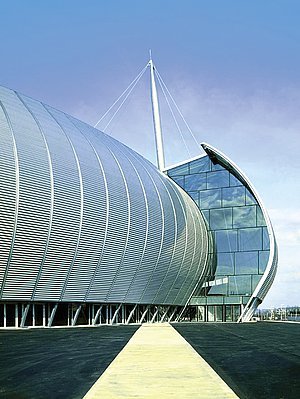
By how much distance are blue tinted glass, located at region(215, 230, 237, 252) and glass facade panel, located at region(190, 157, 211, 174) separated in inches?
252

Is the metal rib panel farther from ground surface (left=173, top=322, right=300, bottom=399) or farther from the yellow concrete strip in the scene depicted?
the yellow concrete strip

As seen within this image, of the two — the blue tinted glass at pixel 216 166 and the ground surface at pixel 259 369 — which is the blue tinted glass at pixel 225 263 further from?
the ground surface at pixel 259 369

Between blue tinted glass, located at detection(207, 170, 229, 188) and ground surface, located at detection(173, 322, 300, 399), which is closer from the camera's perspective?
ground surface, located at detection(173, 322, 300, 399)

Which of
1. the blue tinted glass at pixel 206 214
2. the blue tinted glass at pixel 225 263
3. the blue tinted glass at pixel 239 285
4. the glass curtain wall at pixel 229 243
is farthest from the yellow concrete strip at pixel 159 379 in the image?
the blue tinted glass at pixel 206 214

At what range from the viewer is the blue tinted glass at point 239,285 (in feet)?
156

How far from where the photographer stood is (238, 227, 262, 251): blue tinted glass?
48.1 meters

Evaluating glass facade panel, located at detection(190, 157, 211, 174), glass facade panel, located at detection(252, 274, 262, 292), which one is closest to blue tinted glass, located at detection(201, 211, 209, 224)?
glass facade panel, located at detection(190, 157, 211, 174)

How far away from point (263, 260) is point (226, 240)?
397 cm

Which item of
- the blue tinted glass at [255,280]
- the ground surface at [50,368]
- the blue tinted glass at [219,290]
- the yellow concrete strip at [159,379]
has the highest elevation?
the blue tinted glass at [255,280]

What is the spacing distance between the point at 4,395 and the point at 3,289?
1888cm

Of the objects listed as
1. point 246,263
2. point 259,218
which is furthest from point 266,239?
point 246,263

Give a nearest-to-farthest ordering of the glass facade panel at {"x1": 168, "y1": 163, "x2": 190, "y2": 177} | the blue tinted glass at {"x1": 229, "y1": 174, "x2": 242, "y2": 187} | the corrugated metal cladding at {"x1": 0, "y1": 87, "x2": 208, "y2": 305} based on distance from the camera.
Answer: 1. the corrugated metal cladding at {"x1": 0, "y1": 87, "x2": 208, "y2": 305}
2. the blue tinted glass at {"x1": 229, "y1": 174, "x2": 242, "y2": 187}
3. the glass facade panel at {"x1": 168, "y1": 163, "x2": 190, "y2": 177}

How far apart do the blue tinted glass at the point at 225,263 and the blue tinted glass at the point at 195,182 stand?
22.7 feet

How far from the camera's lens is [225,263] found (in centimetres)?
4903
